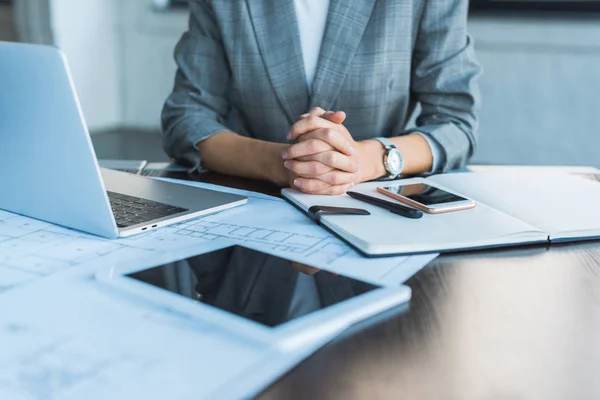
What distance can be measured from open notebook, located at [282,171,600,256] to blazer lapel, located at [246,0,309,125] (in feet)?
1.30

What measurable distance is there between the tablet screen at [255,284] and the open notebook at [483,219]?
12 cm

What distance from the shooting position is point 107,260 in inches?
27.4

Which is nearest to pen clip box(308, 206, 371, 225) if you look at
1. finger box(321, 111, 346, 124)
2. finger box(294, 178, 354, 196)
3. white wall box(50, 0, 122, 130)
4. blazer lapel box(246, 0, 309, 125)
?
finger box(294, 178, 354, 196)

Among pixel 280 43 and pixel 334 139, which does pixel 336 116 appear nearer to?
pixel 334 139

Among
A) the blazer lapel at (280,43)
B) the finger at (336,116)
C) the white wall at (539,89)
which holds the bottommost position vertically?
the white wall at (539,89)

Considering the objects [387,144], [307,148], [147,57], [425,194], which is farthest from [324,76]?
[147,57]

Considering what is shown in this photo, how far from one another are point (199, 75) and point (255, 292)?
891mm

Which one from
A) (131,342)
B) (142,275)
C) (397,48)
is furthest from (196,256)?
(397,48)

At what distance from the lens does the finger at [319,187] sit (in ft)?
3.22

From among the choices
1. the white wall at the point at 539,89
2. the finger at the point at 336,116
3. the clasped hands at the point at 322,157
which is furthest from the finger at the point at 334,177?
the white wall at the point at 539,89

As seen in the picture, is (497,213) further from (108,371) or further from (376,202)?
(108,371)

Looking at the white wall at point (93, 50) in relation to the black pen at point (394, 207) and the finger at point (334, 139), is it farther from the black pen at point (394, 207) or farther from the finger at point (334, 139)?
the black pen at point (394, 207)

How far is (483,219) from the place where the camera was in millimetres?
840

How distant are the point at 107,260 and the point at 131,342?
0.21 meters
